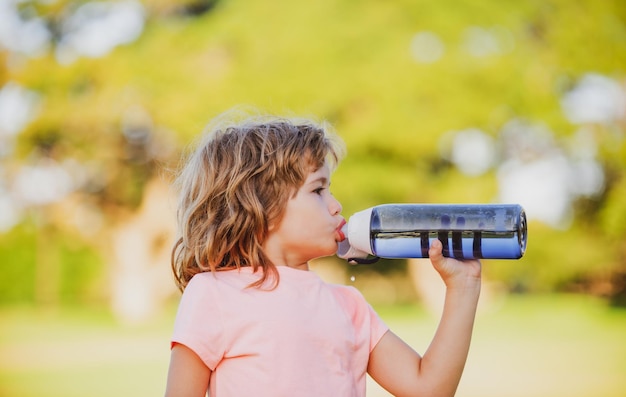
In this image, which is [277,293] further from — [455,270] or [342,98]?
[342,98]

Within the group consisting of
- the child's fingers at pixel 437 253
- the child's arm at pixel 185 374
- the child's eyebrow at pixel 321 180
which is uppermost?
the child's eyebrow at pixel 321 180

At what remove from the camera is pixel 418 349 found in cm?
1016

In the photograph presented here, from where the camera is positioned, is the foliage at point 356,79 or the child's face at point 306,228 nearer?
the child's face at point 306,228

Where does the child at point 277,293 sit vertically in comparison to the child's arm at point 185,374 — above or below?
above

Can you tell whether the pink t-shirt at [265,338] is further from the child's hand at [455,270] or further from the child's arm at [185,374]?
the child's hand at [455,270]

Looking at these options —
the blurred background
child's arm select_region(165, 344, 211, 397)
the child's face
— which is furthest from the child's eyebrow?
the blurred background

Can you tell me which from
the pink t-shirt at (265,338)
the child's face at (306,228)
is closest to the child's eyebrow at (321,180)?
the child's face at (306,228)

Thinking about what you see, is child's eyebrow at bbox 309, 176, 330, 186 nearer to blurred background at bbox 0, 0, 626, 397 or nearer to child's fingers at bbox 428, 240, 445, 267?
child's fingers at bbox 428, 240, 445, 267

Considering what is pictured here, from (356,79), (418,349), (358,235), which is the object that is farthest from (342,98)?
(358,235)

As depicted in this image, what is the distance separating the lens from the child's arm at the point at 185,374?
1.74 metres

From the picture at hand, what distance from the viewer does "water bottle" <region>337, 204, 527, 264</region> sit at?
191 cm

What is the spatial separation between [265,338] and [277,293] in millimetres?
119

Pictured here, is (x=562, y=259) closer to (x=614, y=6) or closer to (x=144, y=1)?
(x=614, y=6)

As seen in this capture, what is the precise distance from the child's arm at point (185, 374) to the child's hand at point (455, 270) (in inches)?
22.8
